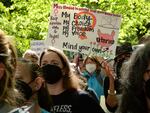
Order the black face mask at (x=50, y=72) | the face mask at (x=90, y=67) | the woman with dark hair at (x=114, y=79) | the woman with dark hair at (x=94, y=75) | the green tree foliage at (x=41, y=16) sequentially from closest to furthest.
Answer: the black face mask at (x=50, y=72), the woman with dark hair at (x=114, y=79), the woman with dark hair at (x=94, y=75), the face mask at (x=90, y=67), the green tree foliage at (x=41, y=16)

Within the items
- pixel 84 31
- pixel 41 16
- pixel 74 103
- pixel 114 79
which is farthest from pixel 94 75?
pixel 41 16

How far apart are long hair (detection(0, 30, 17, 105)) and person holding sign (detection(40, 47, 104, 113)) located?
1255 millimetres

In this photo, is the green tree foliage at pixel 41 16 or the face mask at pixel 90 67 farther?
the green tree foliage at pixel 41 16

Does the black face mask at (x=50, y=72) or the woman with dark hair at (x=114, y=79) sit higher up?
the black face mask at (x=50, y=72)

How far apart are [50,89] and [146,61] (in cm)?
178

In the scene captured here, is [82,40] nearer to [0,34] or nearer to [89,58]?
[89,58]

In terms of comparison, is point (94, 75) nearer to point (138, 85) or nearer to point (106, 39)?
point (106, 39)

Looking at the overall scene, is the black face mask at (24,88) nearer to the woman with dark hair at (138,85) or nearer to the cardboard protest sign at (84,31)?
the woman with dark hair at (138,85)

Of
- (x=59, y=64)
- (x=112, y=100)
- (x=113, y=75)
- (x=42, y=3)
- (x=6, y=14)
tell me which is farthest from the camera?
(x=6, y=14)

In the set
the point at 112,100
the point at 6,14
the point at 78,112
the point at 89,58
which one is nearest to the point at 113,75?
the point at 112,100

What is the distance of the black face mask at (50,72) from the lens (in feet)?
14.4

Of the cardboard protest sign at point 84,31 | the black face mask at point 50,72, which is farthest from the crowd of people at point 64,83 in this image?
the cardboard protest sign at point 84,31

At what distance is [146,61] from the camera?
8.77 feet

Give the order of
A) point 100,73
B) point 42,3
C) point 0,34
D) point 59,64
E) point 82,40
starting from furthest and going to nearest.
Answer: point 42,3, point 82,40, point 100,73, point 59,64, point 0,34
